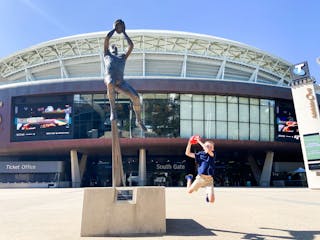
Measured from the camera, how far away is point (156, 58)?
1924 inches

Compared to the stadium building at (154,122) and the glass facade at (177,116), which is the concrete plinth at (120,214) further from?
the glass facade at (177,116)

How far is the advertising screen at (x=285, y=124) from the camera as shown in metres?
40.9

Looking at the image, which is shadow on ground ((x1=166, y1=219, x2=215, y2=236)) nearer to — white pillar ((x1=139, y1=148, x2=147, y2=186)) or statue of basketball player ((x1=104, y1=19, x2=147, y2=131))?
statue of basketball player ((x1=104, y1=19, x2=147, y2=131))

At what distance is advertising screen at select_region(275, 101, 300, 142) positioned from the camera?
40.9 meters

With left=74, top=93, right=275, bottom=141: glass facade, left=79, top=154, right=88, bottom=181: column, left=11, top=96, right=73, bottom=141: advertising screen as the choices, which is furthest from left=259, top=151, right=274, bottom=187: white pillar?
left=11, top=96, right=73, bottom=141: advertising screen

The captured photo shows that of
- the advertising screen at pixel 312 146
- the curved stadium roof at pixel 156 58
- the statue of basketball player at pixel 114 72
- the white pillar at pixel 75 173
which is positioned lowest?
the white pillar at pixel 75 173

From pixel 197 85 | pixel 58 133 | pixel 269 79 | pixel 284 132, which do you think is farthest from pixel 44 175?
pixel 269 79

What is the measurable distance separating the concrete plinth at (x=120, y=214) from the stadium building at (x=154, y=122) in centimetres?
2904

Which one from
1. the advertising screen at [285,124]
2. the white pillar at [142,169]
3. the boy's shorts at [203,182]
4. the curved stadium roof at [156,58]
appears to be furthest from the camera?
the curved stadium roof at [156,58]

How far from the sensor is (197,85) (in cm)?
3781

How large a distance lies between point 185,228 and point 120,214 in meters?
1.46

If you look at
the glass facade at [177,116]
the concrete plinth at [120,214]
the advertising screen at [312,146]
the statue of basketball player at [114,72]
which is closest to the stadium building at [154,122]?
the glass facade at [177,116]

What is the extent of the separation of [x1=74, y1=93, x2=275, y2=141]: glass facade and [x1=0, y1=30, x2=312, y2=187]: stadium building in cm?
10

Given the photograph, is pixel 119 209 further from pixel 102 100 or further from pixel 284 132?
pixel 284 132
